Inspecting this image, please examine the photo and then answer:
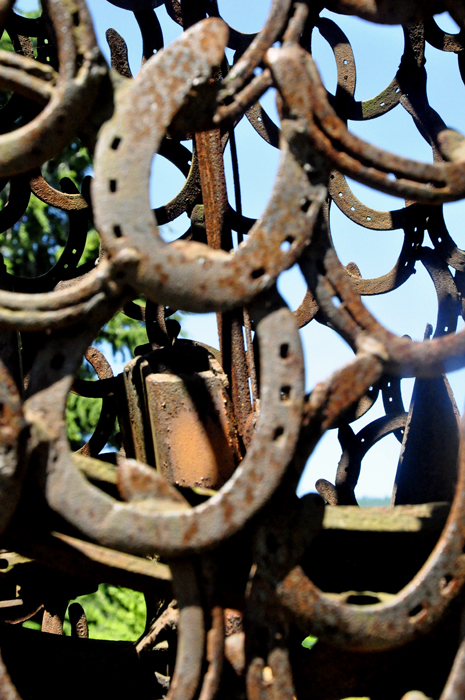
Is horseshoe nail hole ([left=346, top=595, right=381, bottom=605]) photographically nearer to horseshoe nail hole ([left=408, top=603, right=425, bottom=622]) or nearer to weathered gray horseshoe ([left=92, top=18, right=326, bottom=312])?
horseshoe nail hole ([left=408, top=603, right=425, bottom=622])

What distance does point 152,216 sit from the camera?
→ 161 cm

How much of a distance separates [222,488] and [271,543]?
0.58 feet

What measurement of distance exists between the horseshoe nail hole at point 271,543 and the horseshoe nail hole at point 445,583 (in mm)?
406

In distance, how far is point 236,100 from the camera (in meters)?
1.71

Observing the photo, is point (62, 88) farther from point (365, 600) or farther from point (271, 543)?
point (365, 600)

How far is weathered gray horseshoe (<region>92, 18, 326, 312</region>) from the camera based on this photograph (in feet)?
5.18

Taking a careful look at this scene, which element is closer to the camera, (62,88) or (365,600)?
(62,88)

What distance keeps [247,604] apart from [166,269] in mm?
772

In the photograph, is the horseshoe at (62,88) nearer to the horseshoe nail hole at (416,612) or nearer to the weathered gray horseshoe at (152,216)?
the weathered gray horseshoe at (152,216)

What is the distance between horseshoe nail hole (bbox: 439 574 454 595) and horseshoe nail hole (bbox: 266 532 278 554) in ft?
1.33

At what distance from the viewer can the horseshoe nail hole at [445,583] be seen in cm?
170

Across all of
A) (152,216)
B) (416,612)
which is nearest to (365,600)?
(416,612)

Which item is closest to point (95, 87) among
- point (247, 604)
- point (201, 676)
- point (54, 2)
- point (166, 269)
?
point (54, 2)

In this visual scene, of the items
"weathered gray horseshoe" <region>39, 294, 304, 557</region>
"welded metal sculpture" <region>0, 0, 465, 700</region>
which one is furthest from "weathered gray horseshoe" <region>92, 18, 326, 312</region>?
"weathered gray horseshoe" <region>39, 294, 304, 557</region>
